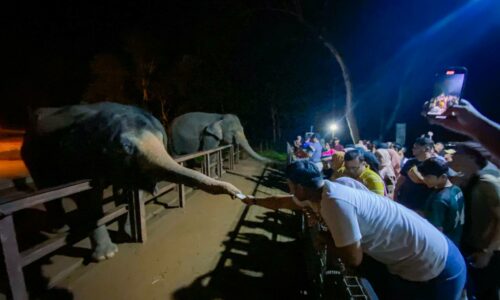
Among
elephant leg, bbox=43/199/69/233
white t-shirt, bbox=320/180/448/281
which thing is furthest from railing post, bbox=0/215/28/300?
white t-shirt, bbox=320/180/448/281

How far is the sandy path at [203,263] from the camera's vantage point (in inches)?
135

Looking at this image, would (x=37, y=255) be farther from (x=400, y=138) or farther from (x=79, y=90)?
(x=79, y=90)

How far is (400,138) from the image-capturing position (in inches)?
398

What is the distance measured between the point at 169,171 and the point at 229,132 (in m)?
8.04

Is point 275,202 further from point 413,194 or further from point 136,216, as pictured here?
point 136,216

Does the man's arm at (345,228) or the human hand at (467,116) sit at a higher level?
the human hand at (467,116)

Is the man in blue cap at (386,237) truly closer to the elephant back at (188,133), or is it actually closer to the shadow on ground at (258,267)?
the shadow on ground at (258,267)

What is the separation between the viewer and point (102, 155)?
3520 mm

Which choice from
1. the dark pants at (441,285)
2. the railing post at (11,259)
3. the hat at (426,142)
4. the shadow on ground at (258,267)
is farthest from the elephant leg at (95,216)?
the hat at (426,142)

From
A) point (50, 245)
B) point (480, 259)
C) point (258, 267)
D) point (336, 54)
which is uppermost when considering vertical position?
point (336, 54)

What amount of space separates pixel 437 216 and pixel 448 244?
0.79 metres

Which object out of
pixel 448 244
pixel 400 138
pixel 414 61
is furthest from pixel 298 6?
pixel 448 244

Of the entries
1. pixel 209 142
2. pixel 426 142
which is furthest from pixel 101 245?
pixel 209 142

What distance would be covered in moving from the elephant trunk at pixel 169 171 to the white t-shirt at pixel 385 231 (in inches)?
54.5
